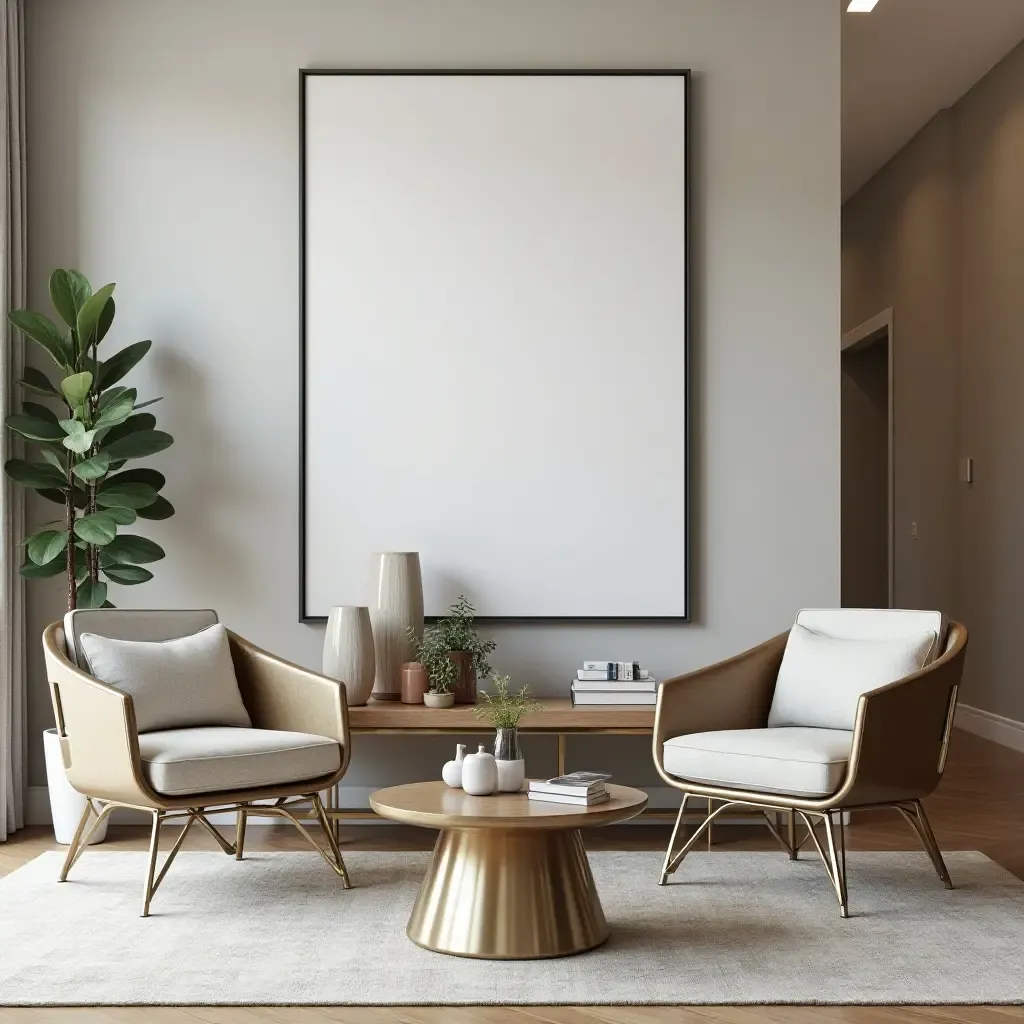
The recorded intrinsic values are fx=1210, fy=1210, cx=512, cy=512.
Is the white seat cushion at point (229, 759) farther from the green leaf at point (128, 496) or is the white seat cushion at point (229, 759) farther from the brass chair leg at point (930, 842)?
the brass chair leg at point (930, 842)

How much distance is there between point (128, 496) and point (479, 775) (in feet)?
5.94

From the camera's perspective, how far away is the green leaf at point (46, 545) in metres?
4.07

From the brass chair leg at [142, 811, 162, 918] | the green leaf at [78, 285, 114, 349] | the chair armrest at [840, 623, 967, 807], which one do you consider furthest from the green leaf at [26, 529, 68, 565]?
the chair armrest at [840, 623, 967, 807]

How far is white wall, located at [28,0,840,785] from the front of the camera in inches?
175

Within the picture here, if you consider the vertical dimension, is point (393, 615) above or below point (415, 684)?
above

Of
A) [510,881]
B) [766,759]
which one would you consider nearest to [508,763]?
[510,881]

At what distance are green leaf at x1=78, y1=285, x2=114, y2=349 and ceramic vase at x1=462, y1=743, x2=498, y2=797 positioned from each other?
83.7 inches

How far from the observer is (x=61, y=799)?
4.06 m

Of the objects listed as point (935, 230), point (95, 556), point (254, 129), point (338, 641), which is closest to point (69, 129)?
point (254, 129)

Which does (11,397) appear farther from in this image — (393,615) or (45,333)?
(393,615)

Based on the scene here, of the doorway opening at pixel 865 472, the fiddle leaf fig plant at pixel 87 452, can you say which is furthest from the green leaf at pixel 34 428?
the doorway opening at pixel 865 472

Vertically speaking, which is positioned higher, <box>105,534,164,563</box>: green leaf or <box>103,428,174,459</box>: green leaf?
<box>103,428,174,459</box>: green leaf

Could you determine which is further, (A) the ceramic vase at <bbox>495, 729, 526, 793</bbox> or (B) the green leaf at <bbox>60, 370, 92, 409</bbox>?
(B) the green leaf at <bbox>60, 370, 92, 409</bbox>

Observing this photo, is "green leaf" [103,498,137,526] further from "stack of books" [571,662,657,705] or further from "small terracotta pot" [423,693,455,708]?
"stack of books" [571,662,657,705]
